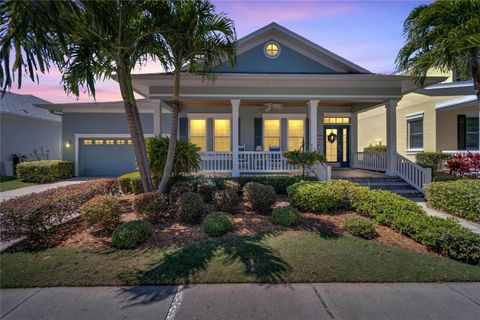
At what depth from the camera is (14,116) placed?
16.4 metres

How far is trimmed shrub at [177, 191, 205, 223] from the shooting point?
5.80 m

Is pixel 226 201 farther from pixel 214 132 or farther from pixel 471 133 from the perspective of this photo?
pixel 471 133

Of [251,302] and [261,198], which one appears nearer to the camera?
[251,302]

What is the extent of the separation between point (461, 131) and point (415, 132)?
7.12ft

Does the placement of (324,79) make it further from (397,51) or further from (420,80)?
(420,80)

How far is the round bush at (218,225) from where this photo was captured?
16.9ft

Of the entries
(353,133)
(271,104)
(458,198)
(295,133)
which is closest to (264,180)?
(271,104)

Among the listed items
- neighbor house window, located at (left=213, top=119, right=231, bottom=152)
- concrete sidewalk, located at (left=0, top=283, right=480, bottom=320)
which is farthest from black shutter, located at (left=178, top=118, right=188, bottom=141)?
concrete sidewalk, located at (left=0, top=283, right=480, bottom=320)

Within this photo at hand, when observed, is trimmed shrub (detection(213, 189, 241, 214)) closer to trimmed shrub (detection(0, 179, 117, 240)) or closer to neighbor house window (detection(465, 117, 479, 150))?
trimmed shrub (detection(0, 179, 117, 240))

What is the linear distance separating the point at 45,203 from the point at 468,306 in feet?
23.3

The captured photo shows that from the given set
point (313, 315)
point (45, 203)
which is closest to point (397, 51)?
point (313, 315)

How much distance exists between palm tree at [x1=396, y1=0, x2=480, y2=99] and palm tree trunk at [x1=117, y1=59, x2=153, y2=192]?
8.03 m

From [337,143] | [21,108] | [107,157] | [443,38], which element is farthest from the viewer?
[21,108]

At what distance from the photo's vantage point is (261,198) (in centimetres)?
643
